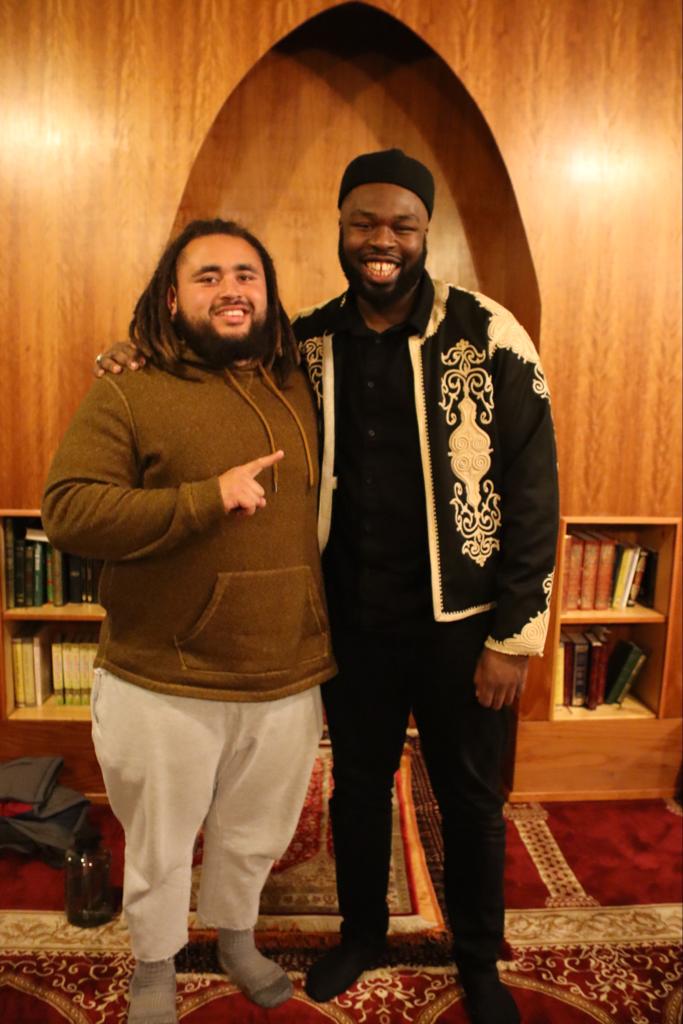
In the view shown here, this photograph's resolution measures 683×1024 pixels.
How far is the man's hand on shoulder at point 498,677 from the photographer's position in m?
1.53

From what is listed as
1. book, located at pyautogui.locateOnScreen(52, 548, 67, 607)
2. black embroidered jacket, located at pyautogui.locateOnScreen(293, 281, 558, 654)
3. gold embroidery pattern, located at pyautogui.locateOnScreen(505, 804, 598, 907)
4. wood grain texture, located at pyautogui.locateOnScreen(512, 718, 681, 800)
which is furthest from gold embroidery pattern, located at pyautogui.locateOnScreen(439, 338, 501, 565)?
book, located at pyautogui.locateOnScreen(52, 548, 67, 607)

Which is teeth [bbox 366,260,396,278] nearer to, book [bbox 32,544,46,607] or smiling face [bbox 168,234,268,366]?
smiling face [bbox 168,234,268,366]

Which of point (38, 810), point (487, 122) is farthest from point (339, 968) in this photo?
point (487, 122)

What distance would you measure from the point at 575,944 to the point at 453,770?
689mm

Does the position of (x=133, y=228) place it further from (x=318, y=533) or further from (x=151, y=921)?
(x=151, y=921)

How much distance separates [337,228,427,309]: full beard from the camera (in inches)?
60.2

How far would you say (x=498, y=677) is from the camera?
5.02ft

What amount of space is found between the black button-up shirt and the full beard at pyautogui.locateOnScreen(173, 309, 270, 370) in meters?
0.22

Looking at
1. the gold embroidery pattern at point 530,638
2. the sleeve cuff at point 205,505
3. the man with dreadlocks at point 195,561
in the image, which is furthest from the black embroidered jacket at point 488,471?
the sleeve cuff at point 205,505

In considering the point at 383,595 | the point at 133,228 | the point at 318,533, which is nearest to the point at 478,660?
the point at 383,595

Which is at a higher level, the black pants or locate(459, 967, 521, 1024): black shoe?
the black pants

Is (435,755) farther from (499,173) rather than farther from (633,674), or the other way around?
(499,173)

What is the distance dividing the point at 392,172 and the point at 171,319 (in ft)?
1.73

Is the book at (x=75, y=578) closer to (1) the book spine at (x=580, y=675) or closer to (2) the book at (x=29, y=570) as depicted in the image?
(2) the book at (x=29, y=570)
